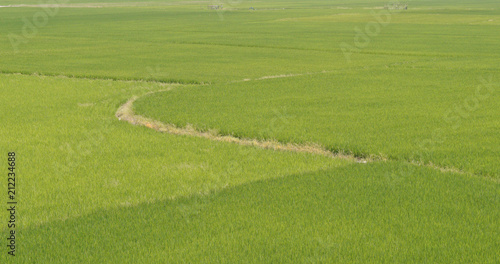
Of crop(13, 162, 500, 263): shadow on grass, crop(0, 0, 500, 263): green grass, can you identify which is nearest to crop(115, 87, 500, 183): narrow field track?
crop(0, 0, 500, 263): green grass

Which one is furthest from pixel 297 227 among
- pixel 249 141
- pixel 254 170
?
pixel 249 141

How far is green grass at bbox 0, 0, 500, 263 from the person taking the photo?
7254 millimetres

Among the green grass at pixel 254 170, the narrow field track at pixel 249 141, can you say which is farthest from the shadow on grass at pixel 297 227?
the narrow field track at pixel 249 141

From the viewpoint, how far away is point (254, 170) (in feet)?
34.9

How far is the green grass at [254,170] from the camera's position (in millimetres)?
7254

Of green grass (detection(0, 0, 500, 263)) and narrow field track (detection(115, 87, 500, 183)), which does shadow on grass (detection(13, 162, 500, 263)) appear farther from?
narrow field track (detection(115, 87, 500, 183))

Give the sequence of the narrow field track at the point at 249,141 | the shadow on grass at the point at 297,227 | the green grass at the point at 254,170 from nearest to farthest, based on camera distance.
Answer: the shadow on grass at the point at 297,227 < the green grass at the point at 254,170 < the narrow field track at the point at 249,141

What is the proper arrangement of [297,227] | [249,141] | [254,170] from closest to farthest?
1. [297,227]
2. [254,170]
3. [249,141]

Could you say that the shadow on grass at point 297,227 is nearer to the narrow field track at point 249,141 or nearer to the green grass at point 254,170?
the green grass at point 254,170

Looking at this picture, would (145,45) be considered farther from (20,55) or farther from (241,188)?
(241,188)

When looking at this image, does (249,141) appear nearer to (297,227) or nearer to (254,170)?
(254,170)

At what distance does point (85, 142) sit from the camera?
1256 cm

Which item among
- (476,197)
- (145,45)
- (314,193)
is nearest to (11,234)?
(314,193)

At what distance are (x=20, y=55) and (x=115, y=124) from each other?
20612 millimetres
